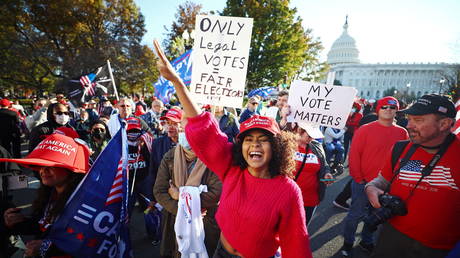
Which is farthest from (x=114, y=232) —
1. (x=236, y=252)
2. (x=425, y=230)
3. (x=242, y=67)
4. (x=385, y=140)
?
(x=385, y=140)

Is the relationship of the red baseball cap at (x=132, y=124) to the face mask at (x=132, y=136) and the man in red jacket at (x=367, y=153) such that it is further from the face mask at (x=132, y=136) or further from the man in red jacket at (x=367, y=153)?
the man in red jacket at (x=367, y=153)

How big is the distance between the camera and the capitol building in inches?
3884

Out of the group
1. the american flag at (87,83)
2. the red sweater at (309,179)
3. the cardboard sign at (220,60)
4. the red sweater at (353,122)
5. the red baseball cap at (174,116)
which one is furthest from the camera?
the red sweater at (353,122)

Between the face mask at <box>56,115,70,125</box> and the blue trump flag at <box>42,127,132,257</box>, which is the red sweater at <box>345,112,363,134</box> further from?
the face mask at <box>56,115,70,125</box>

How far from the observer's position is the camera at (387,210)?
76.3 inches

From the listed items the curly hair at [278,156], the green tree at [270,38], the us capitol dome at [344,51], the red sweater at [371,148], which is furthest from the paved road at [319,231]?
the us capitol dome at [344,51]

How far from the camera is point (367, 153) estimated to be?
337cm

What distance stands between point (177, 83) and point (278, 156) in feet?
2.96

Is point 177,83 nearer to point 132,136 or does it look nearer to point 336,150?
point 132,136

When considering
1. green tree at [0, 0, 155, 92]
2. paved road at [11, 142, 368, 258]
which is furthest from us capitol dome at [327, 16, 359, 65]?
paved road at [11, 142, 368, 258]

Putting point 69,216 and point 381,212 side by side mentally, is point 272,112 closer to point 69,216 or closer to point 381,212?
point 381,212

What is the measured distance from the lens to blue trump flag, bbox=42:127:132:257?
1.76 meters

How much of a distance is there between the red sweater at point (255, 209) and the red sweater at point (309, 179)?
1348 millimetres

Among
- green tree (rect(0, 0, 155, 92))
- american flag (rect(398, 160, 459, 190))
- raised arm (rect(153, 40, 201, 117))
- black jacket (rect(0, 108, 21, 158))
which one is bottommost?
black jacket (rect(0, 108, 21, 158))
